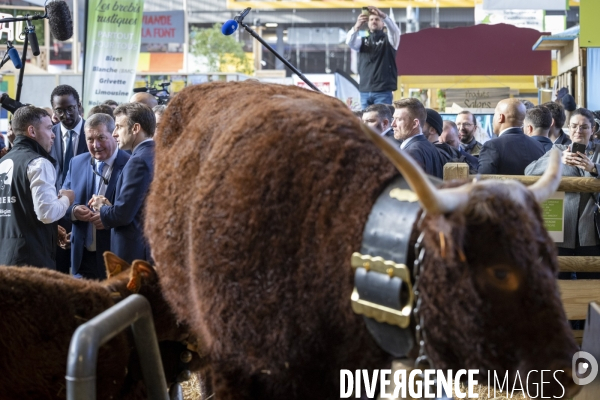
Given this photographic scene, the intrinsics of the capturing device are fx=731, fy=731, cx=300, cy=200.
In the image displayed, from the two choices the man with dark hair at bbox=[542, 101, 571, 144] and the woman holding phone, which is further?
the man with dark hair at bbox=[542, 101, 571, 144]

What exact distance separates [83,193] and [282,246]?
3.57 m

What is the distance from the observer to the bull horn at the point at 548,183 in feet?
7.33

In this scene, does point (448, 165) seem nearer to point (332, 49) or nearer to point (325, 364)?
point (325, 364)

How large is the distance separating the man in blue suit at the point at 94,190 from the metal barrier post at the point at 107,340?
2803 millimetres

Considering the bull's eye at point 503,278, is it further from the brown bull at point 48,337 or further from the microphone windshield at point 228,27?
the microphone windshield at point 228,27

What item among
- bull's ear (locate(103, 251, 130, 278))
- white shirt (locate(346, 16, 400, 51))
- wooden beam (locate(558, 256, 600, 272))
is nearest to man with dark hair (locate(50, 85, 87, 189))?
white shirt (locate(346, 16, 400, 51))

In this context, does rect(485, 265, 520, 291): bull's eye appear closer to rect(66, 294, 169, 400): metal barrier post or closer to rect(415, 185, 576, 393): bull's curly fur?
rect(415, 185, 576, 393): bull's curly fur

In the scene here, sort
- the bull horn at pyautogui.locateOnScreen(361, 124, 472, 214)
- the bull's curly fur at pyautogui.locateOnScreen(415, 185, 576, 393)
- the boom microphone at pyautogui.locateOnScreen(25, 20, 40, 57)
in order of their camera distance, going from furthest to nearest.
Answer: the boom microphone at pyautogui.locateOnScreen(25, 20, 40, 57) < the bull's curly fur at pyautogui.locateOnScreen(415, 185, 576, 393) < the bull horn at pyautogui.locateOnScreen(361, 124, 472, 214)

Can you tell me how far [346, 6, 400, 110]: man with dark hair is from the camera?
28.6 ft

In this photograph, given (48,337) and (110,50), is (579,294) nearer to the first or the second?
(48,337)

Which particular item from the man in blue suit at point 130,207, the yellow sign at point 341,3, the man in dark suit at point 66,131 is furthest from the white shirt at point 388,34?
Result: the yellow sign at point 341,3

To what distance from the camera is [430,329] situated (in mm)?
2125

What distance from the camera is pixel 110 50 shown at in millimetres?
10141

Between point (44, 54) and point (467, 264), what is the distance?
2502 centimetres
